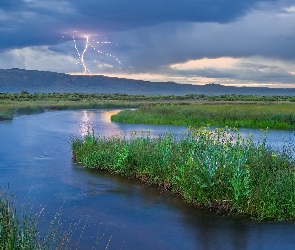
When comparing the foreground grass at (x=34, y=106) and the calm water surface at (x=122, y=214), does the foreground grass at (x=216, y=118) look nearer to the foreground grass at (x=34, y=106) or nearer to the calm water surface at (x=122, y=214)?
the foreground grass at (x=34, y=106)

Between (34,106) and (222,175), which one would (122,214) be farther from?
(34,106)

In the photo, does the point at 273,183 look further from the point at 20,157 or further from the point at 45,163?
the point at 20,157

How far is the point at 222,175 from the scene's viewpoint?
40.1 ft

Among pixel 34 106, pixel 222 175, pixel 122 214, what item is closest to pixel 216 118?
pixel 222 175

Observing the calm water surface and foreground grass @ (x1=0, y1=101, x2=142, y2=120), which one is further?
foreground grass @ (x1=0, y1=101, x2=142, y2=120)

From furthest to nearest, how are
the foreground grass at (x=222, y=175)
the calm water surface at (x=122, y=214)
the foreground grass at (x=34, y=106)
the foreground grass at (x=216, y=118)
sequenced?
1. the foreground grass at (x=34, y=106)
2. the foreground grass at (x=216, y=118)
3. the foreground grass at (x=222, y=175)
4. the calm water surface at (x=122, y=214)

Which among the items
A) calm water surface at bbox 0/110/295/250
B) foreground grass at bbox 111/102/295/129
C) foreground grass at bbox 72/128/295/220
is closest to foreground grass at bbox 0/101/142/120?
foreground grass at bbox 111/102/295/129

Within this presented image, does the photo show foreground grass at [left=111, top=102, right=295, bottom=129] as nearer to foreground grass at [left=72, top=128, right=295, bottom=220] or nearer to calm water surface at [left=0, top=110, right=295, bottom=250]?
calm water surface at [left=0, top=110, right=295, bottom=250]

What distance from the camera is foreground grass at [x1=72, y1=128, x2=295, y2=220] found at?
11703mm

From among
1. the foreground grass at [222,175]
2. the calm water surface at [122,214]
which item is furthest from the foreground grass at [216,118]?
the foreground grass at [222,175]

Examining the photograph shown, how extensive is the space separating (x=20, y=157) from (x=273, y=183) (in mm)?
15251

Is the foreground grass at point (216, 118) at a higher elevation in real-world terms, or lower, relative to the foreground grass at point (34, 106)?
higher

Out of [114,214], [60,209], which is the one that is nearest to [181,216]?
[114,214]

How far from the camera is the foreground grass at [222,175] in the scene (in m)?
11.7
